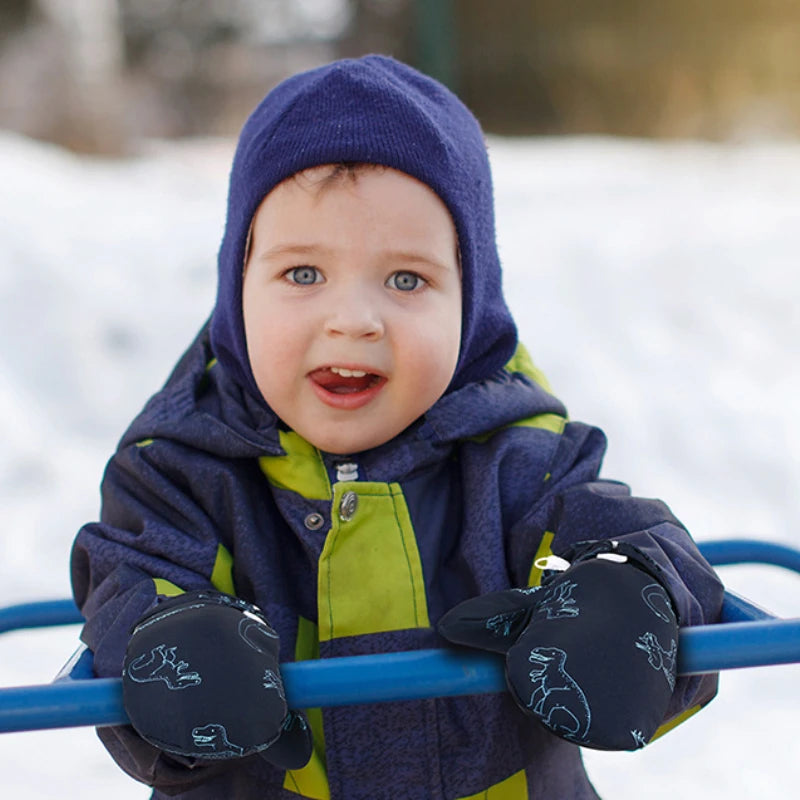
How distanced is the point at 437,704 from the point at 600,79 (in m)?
5.71

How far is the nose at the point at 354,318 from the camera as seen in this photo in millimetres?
1060

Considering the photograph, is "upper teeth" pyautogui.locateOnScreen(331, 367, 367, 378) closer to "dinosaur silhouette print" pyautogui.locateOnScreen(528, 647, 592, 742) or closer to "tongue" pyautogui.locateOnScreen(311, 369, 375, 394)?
"tongue" pyautogui.locateOnScreen(311, 369, 375, 394)

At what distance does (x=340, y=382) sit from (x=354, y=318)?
0.29 feet

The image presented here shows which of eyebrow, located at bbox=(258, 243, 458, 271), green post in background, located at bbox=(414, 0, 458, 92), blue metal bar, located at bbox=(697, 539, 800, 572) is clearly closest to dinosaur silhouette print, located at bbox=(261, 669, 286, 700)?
eyebrow, located at bbox=(258, 243, 458, 271)

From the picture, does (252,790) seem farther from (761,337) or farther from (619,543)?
(761,337)

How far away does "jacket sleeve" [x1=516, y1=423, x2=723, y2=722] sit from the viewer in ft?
3.32

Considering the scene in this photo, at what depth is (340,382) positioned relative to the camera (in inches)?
44.1

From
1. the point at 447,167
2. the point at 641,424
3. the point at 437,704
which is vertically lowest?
the point at 641,424

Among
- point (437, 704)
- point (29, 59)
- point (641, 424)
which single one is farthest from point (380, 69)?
point (29, 59)

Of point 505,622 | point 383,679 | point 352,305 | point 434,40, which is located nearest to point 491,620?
point 505,622

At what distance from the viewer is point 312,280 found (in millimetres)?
1106

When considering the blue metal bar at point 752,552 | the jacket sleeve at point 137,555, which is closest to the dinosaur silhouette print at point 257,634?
the jacket sleeve at point 137,555

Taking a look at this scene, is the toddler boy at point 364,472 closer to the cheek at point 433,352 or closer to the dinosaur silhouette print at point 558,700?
the cheek at point 433,352

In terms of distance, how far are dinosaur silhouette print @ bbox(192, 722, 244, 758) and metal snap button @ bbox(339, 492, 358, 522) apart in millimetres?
332
